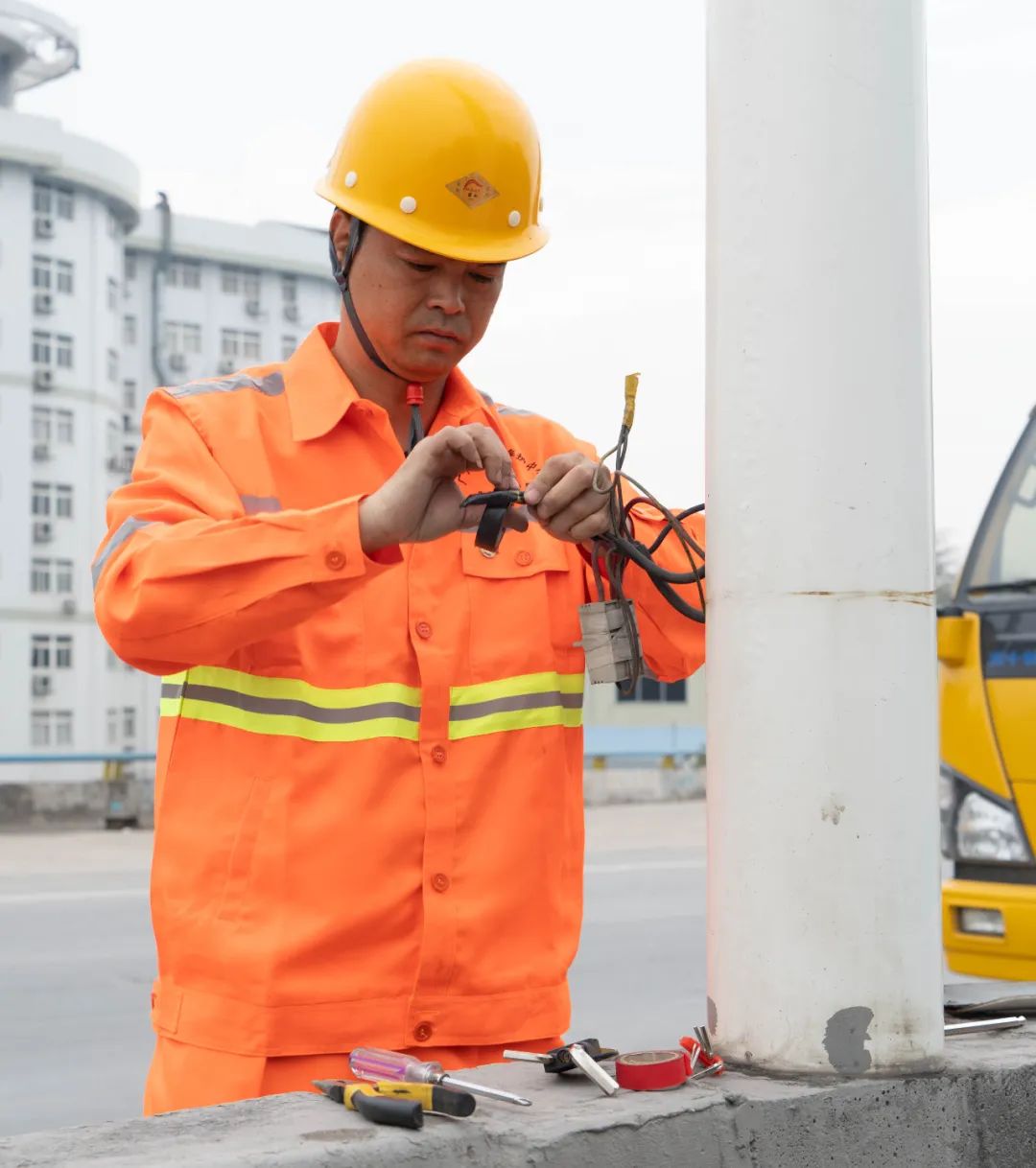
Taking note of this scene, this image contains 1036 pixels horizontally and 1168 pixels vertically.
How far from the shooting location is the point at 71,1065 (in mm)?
6738

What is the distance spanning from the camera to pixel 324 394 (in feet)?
7.97

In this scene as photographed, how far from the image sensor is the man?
6.84 feet

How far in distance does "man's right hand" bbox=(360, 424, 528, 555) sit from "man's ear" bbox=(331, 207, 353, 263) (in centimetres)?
61

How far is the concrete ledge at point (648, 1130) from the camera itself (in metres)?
1.62

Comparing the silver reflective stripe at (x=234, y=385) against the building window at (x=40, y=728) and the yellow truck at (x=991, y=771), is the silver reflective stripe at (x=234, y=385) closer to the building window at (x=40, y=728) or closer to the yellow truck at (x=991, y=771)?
the yellow truck at (x=991, y=771)

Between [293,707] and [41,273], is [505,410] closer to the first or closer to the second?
[293,707]

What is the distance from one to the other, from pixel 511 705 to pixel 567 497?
35 centimetres

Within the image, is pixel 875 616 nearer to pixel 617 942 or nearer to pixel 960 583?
pixel 960 583

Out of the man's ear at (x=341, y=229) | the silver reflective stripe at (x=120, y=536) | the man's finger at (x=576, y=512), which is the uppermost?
the man's ear at (x=341, y=229)

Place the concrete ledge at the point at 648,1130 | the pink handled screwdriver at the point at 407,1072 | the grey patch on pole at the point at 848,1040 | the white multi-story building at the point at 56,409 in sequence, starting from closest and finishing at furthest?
the concrete ledge at the point at 648,1130, the pink handled screwdriver at the point at 407,1072, the grey patch on pole at the point at 848,1040, the white multi-story building at the point at 56,409

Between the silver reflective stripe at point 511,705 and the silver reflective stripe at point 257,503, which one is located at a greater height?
the silver reflective stripe at point 257,503

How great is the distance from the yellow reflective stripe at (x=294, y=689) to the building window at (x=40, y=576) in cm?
4593

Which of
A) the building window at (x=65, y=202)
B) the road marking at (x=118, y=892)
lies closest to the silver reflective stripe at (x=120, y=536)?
the road marking at (x=118, y=892)

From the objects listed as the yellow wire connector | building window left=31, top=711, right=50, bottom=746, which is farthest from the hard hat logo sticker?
building window left=31, top=711, right=50, bottom=746
